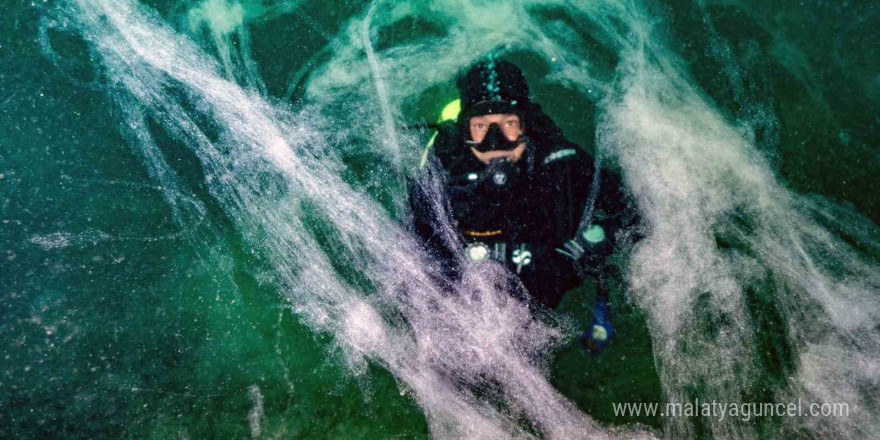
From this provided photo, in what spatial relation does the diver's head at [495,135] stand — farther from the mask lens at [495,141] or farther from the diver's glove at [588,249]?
the diver's glove at [588,249]

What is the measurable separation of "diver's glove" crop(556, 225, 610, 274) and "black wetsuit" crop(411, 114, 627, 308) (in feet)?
0.06

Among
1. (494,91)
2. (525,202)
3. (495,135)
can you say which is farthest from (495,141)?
(525,202)

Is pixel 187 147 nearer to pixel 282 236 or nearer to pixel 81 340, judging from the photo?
pixel 282 236

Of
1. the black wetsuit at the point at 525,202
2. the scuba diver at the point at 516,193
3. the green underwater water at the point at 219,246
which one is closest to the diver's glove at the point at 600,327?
the scuba diver at the point at 516,193

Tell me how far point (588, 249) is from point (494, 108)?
4.43 feet

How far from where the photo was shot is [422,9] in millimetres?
3570

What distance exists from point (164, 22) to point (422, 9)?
2.38 m

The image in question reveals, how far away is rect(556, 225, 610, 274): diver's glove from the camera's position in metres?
2.77

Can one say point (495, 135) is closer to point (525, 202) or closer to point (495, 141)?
point (495, 141)

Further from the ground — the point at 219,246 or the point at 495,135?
the point at 495,135

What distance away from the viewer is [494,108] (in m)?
2.69

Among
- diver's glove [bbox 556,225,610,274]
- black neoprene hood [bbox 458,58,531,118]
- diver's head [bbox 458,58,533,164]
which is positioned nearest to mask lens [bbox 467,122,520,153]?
diver's head [bbox 458,58,533,164]

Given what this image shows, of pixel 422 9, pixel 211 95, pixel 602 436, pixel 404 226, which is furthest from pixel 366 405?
pixel 422 9

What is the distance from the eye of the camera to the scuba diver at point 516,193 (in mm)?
2752
